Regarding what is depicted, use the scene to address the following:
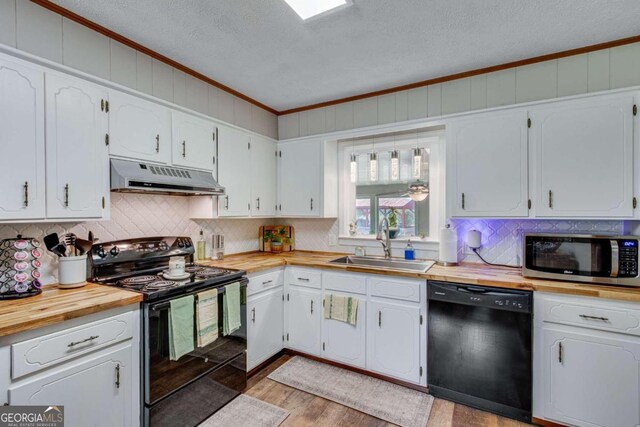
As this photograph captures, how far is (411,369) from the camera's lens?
2389 mm

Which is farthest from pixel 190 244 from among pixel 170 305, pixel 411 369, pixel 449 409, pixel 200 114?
pixel 449 409

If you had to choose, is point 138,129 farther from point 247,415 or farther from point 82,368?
point 247,415

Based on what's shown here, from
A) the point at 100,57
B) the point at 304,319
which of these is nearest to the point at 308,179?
the point at 304,319

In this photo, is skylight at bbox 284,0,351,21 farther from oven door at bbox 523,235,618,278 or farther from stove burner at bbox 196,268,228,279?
oven door at bbox 523,235,618,278

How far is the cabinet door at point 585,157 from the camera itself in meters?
2.05

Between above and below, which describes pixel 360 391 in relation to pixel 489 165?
below

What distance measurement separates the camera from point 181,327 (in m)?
1.88

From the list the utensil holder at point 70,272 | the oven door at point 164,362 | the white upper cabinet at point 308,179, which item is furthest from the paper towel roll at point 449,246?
the utensil holder at point 70,272

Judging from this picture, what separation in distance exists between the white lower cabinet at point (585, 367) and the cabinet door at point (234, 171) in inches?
97.2

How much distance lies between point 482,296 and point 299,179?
206 cm

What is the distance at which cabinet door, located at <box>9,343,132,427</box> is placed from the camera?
4.55ft

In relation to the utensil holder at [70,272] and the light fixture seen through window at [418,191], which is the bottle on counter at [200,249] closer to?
the utensil holder at [70,272]

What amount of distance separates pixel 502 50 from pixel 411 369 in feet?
8.21

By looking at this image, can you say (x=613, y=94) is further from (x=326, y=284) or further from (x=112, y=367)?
(x=112, y=367)
